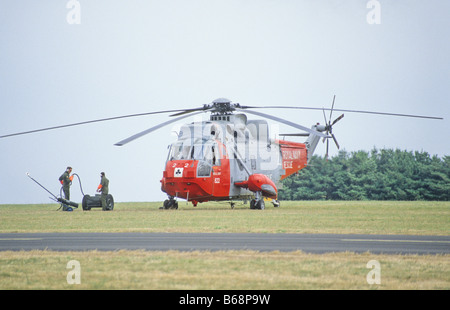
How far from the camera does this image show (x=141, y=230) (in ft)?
66.0

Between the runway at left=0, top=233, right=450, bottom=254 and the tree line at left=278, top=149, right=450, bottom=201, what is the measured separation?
44339 millimetres

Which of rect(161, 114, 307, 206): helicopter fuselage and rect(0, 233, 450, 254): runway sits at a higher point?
rect(161, 114, 307, 206): helicopter fuselage

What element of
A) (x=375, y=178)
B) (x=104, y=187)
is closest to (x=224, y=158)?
(x=104, y=187)

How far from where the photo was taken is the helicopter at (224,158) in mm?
31734

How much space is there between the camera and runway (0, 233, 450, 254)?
569 inches

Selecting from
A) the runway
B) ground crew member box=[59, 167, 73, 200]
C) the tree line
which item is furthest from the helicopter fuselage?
the tree line

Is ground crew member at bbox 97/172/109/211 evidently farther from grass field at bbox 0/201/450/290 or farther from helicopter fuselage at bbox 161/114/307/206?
grass field at bbox 0/201/450/290

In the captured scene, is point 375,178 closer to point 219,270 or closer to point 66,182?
point 66,182

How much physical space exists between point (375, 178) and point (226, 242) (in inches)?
2104

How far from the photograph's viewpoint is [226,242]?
1588cm

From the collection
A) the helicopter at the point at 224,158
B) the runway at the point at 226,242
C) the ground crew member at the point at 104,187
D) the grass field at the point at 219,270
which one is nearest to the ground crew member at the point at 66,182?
the ground crew member at the point at 104,187

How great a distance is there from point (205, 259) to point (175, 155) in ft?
65.7

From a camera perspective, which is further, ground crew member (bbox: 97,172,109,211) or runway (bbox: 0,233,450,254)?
ground crew member (bbox: 97,172,109,211)
